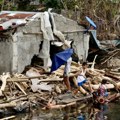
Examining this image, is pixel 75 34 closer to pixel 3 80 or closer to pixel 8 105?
pixel 3 80

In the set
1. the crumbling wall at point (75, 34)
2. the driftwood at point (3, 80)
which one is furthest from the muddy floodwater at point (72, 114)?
the crumbling wall at point (75, 34)

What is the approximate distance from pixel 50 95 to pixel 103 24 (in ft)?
40.1

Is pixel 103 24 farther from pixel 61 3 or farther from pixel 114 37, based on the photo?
pixel 61 3

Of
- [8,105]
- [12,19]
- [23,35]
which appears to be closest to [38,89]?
[8,105]

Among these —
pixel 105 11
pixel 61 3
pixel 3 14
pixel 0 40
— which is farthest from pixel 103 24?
pixel 0 40

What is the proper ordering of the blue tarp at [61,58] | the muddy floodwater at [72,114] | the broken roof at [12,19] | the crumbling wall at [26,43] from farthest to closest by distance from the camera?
1. the crumbling wall at [26,43]
2. the broken roof at [12,19]
3. the blue tarp at [61,58]
4. the muddy floodwater at [72,114]

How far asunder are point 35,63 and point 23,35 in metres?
2.04

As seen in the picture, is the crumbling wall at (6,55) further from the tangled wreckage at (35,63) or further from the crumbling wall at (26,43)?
the crumbling wall at (26,43)

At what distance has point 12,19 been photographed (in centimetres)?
1836

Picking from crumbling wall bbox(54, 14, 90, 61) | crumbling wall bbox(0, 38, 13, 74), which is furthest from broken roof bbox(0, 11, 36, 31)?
crumbling wall bbox(54, 14, 90, 61)

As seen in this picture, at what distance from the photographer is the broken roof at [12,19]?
1759cm

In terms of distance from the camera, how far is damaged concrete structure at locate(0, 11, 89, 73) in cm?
1761

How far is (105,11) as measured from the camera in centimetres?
2777

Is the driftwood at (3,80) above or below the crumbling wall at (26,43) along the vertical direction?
below
